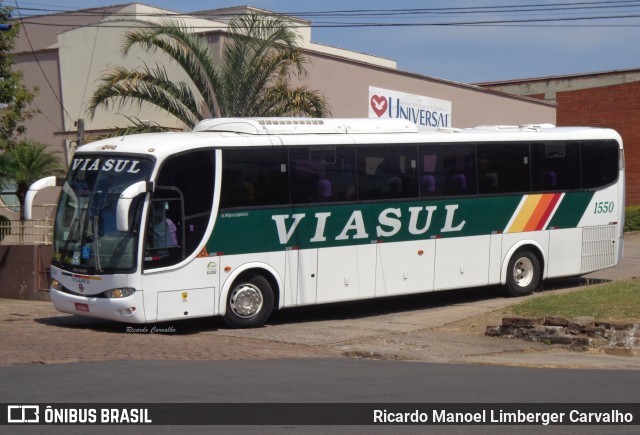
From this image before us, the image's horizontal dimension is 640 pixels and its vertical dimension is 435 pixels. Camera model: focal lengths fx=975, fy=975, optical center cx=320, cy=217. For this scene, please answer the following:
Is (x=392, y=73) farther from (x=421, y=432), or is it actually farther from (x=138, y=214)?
(x=421, y=432)

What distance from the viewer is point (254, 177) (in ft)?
55.4

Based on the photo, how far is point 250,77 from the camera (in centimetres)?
2302

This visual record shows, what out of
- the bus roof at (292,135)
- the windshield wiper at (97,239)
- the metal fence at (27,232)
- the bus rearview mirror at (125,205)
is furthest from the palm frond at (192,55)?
the bus rearview mirror at (125,205)

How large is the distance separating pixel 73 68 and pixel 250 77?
894cm

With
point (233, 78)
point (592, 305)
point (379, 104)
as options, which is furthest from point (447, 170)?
point (379, 104)

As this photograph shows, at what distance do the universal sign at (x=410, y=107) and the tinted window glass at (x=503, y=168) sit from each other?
29.9ft

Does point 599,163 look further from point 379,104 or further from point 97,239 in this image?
point 97,239

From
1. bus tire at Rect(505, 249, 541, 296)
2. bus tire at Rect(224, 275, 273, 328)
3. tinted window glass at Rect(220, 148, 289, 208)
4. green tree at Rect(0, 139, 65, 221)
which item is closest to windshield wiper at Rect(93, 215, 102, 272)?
tinted window glass at Rect(220, 148, 289, 208)

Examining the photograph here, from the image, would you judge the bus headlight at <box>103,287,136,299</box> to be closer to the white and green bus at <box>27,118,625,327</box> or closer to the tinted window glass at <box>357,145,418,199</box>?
the white and green bus at <box>27,118,625,327</box>

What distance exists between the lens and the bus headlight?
1544 centimetres

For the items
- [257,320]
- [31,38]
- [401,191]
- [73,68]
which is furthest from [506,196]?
[31,38]

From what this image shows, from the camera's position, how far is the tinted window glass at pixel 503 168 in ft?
65.8

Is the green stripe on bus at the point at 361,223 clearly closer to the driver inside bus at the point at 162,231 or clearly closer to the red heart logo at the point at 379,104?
the driver inside bus at the point at 162,231

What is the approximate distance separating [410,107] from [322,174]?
14709mm
